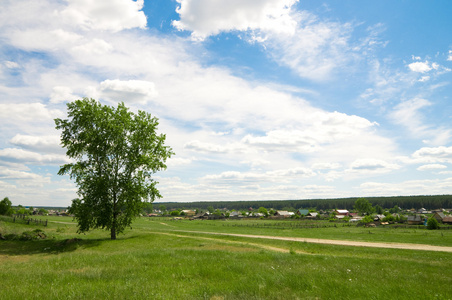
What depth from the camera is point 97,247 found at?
2783 cm

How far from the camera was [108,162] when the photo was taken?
33.3m

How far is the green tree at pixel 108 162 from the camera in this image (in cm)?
3177

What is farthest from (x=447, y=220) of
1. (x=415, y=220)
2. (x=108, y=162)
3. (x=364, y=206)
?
(x=108, y=162)

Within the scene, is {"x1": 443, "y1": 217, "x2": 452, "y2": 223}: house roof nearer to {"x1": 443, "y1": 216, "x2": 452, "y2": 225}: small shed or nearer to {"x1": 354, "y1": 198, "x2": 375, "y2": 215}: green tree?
{"x1": 443, "y1": 216, "x2": 452, "y2": 225}: small shed

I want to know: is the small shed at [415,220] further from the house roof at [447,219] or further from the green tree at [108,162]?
the green tree at [108,162]

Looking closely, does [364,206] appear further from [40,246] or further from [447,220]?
[40,246]

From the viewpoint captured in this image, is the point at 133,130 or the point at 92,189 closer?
the point at 92,189

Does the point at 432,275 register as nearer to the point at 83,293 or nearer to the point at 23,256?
the point at 83,293

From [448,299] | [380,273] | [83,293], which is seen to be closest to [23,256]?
[83,293]

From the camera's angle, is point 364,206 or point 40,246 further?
point 364,206

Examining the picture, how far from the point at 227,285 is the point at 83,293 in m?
5.18

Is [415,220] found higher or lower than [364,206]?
lower

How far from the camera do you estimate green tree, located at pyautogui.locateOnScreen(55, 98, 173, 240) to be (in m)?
31.8

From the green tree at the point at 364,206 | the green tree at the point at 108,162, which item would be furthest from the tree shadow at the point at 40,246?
the green tree at the point at 364,206
